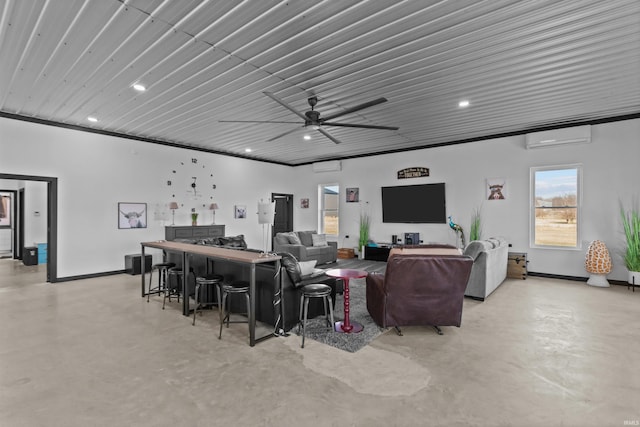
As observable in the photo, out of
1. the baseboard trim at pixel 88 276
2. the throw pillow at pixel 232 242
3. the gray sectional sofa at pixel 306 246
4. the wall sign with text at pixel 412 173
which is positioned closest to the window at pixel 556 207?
the wall sign with text at pixel 412 173

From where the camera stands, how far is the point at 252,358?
2949mm

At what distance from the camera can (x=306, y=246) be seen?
8078mm

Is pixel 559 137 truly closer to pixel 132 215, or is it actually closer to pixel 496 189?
pixel 496 189

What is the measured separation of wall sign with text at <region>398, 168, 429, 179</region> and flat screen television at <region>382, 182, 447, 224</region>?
0.28 m

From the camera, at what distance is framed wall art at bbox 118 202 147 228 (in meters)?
6.86

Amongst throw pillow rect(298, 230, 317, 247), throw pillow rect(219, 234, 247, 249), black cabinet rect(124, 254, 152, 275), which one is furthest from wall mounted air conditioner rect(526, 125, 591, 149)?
black cabinet rect(124, 254, 152, 275)

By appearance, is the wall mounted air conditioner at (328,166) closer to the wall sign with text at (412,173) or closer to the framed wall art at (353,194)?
the framed wall art at (353,194)

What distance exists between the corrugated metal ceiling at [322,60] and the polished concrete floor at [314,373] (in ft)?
10.5

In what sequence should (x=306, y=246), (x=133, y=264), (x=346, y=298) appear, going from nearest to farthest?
(x=346, y=298), (x=133, y=264), (x=306, y=246)

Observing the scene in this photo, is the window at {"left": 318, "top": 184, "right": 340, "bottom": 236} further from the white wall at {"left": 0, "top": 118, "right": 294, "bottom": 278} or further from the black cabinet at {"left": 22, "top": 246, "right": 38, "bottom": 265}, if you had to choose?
the black cabinet at {"left": 22, "top": 246, "right": 38, "bottom": 265}

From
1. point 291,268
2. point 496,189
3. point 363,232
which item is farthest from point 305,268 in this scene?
point 496,189

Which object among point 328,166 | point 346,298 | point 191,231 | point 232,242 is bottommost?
point 346,298

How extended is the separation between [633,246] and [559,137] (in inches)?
92.6

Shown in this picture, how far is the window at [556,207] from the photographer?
6.25 meters
